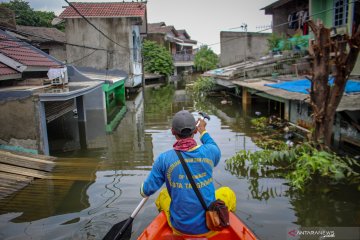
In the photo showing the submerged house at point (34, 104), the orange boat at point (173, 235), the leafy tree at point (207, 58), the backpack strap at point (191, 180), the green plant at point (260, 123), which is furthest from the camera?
the leafy tree at point (207, 58)

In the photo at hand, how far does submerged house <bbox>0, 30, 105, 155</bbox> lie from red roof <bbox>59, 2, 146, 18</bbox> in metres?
9.77

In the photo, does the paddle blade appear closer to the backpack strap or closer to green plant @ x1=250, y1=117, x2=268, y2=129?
the backpack strap

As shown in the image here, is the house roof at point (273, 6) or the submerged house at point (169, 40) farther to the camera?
the submerged house at point (169, 40)

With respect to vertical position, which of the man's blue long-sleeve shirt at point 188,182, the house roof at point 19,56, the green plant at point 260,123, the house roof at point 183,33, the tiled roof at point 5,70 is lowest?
the green plant at point 260,123

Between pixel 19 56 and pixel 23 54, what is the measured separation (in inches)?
31.3

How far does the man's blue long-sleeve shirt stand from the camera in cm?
310

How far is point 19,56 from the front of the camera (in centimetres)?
1173

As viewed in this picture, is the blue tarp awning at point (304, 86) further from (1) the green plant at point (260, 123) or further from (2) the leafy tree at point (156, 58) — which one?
(2) the leafy tree at point (156, 58)

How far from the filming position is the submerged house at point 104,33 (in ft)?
77.5

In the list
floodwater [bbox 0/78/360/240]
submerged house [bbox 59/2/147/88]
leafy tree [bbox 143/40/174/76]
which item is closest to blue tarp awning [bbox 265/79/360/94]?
floodwater [bbox 0/78/360/240]

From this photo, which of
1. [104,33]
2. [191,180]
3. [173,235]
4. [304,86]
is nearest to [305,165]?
[173,235]

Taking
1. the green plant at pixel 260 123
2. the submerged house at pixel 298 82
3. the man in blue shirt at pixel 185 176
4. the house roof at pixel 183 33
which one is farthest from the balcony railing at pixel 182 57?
the man in blue shirt at pixel 185 176

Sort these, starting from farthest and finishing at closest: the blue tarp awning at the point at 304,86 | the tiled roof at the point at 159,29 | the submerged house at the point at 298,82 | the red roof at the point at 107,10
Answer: the tiled roof at the point at 159,29 < the red roof at the point at 107,10 < the blue tarp awning at the point at 304,86 < the submerged house at the point at 298,82

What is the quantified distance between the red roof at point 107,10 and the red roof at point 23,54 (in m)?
10.1
